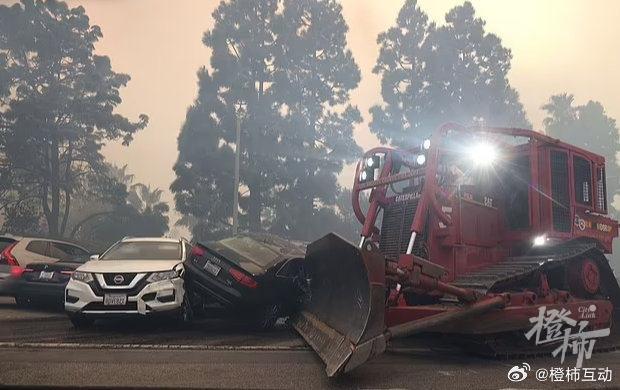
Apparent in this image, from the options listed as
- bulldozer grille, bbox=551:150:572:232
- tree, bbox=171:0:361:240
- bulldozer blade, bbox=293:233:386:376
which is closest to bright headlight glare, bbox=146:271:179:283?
bulldozer blade, bbox=293:233:386:376

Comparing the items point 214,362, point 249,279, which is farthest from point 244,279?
point 214,362

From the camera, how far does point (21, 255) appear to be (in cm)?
1143

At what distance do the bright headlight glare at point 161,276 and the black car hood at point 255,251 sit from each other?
2.50 ft

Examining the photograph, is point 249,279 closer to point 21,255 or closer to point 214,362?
point 214,362

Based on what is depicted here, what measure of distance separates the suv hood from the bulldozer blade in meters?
2.52

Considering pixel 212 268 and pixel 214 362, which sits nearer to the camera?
pixel 214 362

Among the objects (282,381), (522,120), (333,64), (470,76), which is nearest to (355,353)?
(282,381)

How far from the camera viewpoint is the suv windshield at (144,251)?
9562 mm

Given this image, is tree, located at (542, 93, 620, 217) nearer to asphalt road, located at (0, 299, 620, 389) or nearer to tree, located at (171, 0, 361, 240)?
tree, located at (171, 0, 361, 240)

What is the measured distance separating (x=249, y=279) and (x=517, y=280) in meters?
4.02

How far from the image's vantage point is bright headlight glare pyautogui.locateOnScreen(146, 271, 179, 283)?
332 inches

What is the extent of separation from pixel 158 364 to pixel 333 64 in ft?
108

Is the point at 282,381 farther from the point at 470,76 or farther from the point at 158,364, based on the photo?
the point at 470,76

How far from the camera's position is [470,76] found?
38.8 m
